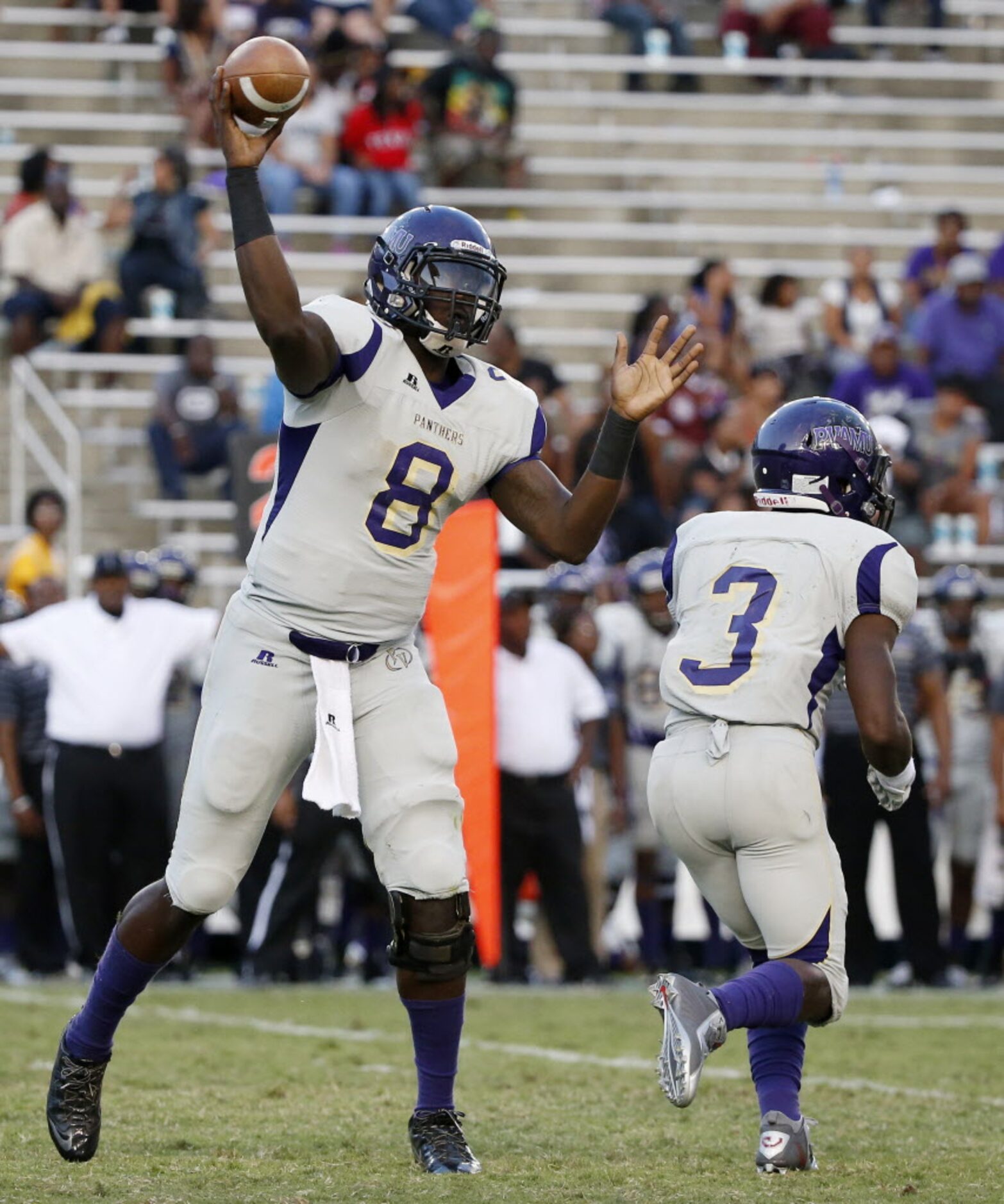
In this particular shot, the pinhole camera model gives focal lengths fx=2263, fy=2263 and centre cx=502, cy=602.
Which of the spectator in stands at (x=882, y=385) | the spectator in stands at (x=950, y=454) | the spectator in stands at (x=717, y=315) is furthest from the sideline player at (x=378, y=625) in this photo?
Answer: the spectator in stands at (x=717, y=315)

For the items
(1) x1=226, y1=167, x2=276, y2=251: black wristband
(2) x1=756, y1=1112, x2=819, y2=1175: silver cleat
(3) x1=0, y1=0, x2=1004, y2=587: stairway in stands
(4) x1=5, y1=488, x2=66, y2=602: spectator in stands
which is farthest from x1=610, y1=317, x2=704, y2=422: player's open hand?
(3) x1=0, y1=0, x2=1004, y2=587: stairway in stands

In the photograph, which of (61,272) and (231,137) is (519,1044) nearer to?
(231,137)

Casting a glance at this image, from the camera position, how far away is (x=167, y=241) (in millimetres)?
14578

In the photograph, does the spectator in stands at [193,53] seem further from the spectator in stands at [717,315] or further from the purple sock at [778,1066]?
the purple sock at [778,1066]

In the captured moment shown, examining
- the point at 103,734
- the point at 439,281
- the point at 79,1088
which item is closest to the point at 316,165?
the point at 103,734

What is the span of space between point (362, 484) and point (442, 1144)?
152 cm

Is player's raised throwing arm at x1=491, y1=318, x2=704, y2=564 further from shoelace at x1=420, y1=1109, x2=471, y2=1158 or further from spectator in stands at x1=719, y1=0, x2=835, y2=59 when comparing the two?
spectator in stands at x1=719, y1=0, x2=835, y2=59

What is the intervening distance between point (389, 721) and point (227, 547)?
869 centimetres

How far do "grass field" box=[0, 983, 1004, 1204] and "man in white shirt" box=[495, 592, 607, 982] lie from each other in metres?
1.02

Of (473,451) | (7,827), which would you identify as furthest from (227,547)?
(473,451)

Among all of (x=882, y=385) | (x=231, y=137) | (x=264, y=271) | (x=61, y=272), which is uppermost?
(x=61, y=272)

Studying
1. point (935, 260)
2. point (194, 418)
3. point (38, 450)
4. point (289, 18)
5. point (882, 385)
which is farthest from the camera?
point (289, 18)

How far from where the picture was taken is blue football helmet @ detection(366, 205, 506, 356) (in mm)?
5164

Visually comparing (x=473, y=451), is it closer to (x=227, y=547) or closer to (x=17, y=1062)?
(x=17, y=1062)
